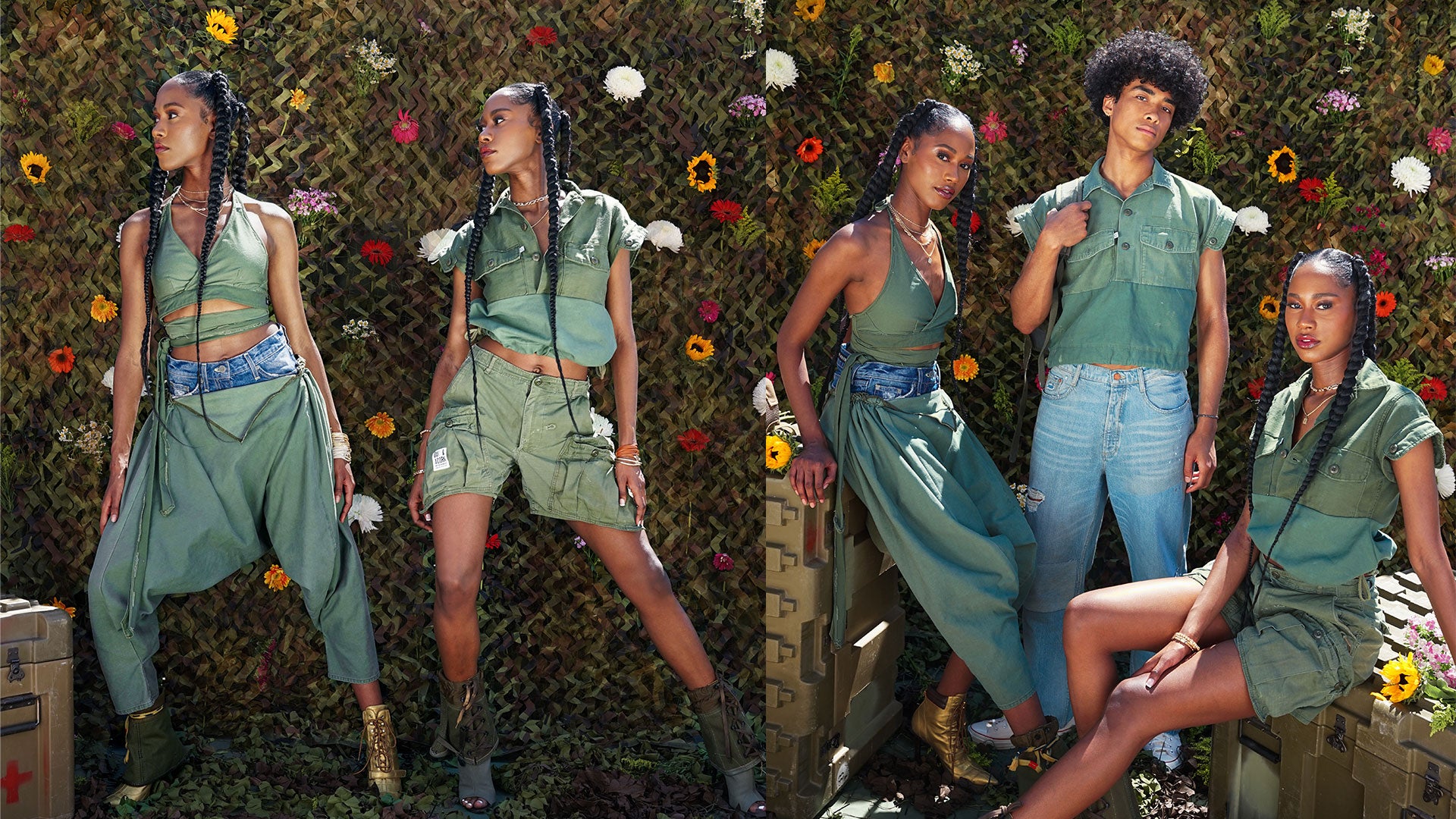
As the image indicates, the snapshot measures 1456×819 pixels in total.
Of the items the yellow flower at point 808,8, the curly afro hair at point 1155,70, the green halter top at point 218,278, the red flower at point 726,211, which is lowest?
the green halter top at point 218,278

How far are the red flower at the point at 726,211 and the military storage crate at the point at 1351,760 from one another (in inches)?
97.1

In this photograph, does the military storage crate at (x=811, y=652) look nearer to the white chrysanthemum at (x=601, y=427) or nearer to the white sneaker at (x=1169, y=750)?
the white chrysanthemum at (x=601, y=427)

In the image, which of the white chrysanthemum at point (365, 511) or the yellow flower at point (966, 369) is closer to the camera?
the white chrysanthemum at point (365, 511)

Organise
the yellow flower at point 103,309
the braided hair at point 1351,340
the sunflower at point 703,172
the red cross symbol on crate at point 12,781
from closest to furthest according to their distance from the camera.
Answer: the braided hair at point 1351,340 → the red cross symbol on crate at point 12,781 → the yellow flower at point 103,309 → the sunflower at point 703,172

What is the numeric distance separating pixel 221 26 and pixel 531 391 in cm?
186

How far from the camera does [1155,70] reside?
3932mm

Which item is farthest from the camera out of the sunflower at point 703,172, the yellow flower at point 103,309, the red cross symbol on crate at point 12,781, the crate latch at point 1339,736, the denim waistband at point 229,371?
the sunflower at point 703,172

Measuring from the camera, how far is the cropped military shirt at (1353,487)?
3.35m

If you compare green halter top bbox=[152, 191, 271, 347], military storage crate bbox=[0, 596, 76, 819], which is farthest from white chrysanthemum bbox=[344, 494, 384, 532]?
military storage crate bbox=[0, 596, 76, 819]

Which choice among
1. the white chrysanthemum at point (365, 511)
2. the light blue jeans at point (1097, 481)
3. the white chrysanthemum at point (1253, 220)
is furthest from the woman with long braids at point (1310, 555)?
the white chrysanthemum at point (365, 511)

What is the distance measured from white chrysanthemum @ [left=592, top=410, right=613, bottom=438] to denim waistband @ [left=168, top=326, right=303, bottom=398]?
3.39 feet

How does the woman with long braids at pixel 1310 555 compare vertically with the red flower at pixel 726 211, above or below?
below

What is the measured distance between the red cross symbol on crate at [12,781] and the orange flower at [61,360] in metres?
1.48

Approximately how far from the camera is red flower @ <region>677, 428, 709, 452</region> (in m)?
4.83
